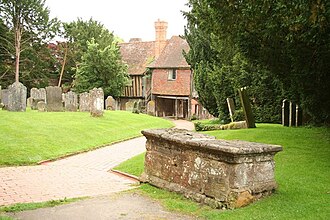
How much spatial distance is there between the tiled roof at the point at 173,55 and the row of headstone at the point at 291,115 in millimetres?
21600

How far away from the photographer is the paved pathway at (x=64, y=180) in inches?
339

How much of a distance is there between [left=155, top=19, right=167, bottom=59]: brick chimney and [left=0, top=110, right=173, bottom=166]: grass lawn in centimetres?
2084

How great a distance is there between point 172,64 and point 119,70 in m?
5.48

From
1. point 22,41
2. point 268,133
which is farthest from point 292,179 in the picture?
point 22,41

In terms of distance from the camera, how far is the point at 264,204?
250 inches

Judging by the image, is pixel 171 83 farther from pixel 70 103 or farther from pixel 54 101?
pixel 54 101

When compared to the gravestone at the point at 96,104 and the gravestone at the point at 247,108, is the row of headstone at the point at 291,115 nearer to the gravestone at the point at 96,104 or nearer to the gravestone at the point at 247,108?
the gravestone at the point at 247,108

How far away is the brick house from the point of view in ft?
130

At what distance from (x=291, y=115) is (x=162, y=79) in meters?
24.0

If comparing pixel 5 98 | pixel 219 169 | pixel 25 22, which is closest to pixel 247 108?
pixel 219 169

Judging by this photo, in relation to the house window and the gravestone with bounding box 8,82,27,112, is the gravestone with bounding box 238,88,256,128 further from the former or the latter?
the house window

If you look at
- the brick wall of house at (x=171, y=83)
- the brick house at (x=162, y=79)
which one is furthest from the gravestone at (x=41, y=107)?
the brick wall of house at (x=171, y=83)

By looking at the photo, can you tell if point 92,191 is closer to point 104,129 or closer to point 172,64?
point 104,129

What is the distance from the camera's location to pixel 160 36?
1748 inches
